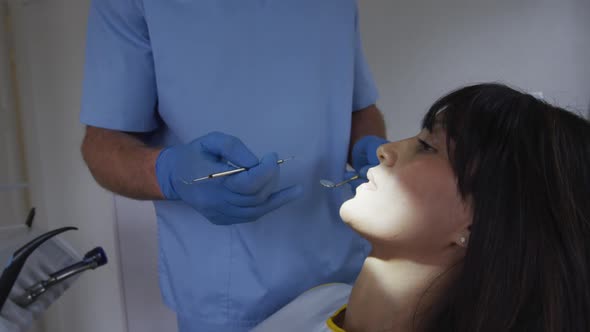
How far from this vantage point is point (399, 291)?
2.41ft

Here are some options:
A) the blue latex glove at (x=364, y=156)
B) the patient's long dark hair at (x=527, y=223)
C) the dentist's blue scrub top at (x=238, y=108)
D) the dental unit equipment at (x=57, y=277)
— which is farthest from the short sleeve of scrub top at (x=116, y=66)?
the patient's long dark hair at (x=527, y=223)

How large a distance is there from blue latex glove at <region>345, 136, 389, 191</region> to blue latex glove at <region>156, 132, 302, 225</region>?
244 mm

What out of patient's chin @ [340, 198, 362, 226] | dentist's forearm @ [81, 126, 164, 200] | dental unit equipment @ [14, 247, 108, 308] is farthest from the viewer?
dental unit equipment @ [14, 247, 108, 308]

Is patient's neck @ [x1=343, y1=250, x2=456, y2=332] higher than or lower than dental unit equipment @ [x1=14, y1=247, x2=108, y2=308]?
higher

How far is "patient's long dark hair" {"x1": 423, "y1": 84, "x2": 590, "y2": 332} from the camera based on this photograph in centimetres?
61

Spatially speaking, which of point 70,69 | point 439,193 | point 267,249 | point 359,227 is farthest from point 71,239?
point 439,193

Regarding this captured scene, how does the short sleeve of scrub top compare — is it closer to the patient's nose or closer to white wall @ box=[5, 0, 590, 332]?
the patient's nose

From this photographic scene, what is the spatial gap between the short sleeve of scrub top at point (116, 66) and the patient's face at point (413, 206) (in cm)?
54

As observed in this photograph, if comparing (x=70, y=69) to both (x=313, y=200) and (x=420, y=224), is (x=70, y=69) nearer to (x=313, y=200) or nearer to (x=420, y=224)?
(x=313, y=200)

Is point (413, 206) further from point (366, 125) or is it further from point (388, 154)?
point (366, 125)

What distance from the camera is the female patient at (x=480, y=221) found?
24.3 inches

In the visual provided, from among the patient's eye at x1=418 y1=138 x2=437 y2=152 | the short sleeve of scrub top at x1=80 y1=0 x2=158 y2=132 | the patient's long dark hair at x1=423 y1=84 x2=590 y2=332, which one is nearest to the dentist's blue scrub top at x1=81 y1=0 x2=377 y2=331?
the short sleeve of scrub top at x1=80 y1=0 x2=158 y2=132

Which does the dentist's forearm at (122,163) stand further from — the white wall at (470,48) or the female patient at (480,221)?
the white wall at (470,48)

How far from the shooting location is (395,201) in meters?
0.70
